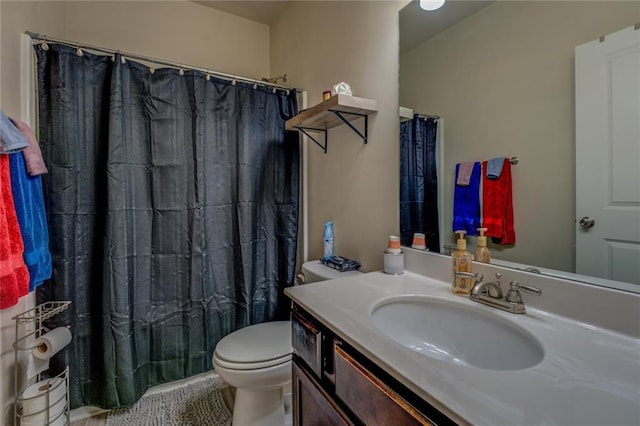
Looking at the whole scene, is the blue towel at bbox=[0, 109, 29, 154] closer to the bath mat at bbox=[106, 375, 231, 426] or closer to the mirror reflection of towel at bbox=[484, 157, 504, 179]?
the bath mat at bbox=[106, 375, 231, 426]

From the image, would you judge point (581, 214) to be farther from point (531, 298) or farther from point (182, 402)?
point (182, 402)

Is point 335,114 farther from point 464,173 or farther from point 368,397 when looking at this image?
point 368,397

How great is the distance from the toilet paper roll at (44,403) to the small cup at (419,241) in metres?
1.61

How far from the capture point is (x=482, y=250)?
3.08 ft

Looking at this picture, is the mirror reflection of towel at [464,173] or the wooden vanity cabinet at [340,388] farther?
the mirror reflection of towel at [464,173]

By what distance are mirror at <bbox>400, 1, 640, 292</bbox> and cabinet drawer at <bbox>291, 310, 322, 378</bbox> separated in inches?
23.3

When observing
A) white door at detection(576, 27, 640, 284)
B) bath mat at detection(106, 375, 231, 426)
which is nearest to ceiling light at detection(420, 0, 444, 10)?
white door at detection(576, 27, 640, 284)

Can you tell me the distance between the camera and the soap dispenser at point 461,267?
92 cm

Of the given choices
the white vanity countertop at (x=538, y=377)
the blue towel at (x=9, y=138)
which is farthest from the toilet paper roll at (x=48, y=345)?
the white vanity countertop at (x=538, y=377)

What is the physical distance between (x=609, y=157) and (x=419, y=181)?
1.87 ft

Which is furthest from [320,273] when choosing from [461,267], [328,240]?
[461,267]

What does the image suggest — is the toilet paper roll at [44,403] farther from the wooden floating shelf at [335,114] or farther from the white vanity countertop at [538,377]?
the wooden floating shelf at [335,114]

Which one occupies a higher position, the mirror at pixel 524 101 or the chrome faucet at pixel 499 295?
the mirror at pixel 524 101

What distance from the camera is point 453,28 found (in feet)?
3.41
